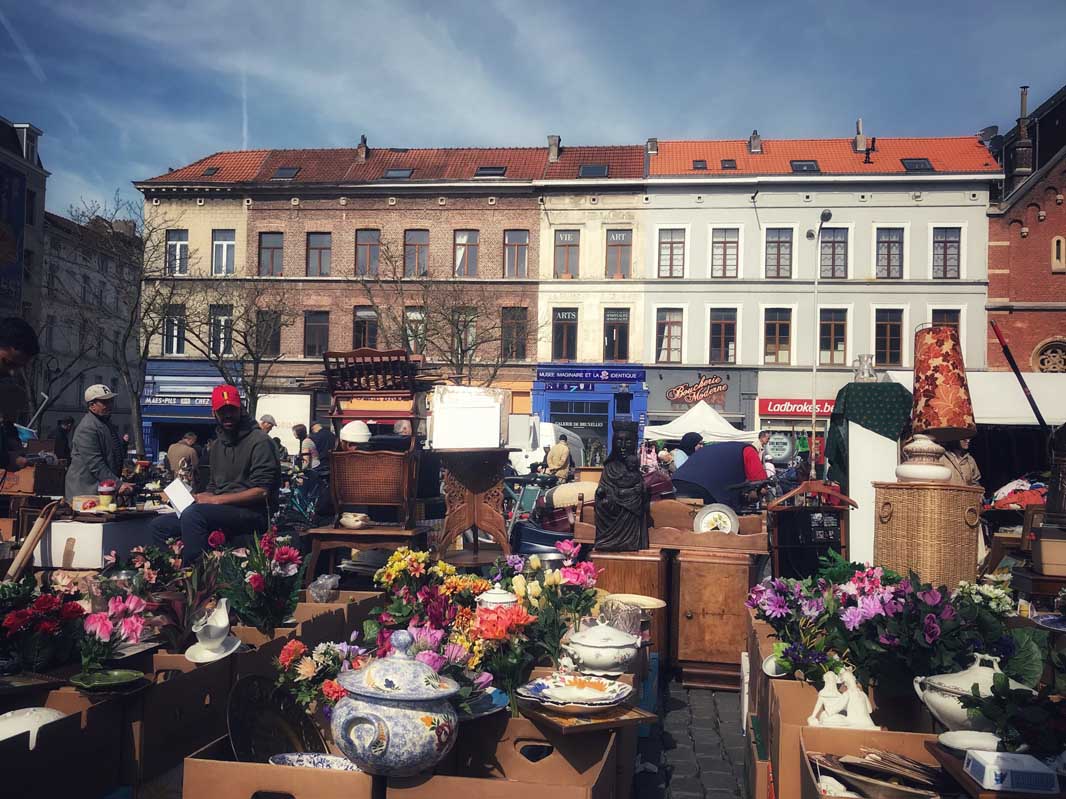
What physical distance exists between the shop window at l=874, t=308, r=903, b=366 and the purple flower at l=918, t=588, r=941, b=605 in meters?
28.4

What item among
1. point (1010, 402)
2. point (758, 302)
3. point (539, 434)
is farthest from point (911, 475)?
point (758, 302)

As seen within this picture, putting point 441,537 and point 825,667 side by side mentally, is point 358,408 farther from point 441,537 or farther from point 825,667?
point 825,667

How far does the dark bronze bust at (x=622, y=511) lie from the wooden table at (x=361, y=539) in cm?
136

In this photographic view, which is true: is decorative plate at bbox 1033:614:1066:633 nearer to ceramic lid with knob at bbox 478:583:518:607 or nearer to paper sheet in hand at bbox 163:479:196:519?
ceramic lid with knob at bbox 478:583:518:607

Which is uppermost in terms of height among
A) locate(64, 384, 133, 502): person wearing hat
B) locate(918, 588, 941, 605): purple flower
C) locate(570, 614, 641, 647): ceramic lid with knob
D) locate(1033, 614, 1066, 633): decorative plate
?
locate(64, 384, 133, 502): person wearing hat

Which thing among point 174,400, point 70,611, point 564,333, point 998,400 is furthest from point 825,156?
point 70,611

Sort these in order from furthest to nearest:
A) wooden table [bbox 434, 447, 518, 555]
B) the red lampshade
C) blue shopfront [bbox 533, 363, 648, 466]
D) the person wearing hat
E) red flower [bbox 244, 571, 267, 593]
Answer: blue shopfront [bbox 533, 363, 648, 466] < wooden table [bbox 434, 447, 518, 555] < the red lampshade < the person wearing hat < red flower [bbox 244, 571, 267, 593]

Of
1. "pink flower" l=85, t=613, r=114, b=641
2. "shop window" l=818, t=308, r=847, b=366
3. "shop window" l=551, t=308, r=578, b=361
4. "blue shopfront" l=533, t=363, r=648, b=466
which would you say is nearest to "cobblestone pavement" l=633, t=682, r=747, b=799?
"pink flower" l=85, t=613, r=114, b=641

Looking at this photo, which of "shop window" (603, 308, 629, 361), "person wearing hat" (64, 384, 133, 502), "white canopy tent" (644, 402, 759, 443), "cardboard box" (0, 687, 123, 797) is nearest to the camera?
"cardboard box" (0, 687, 123, 797)

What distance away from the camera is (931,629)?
294 centimetres

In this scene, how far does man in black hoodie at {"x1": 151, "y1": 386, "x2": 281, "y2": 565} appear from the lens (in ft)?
19.0

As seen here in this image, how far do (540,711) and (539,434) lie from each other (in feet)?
64.8

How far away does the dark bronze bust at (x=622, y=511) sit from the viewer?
618 cm

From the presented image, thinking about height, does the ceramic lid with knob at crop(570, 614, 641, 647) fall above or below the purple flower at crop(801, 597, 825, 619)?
below
